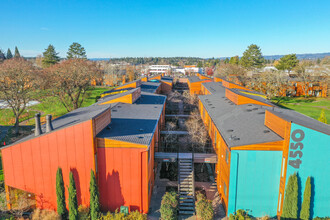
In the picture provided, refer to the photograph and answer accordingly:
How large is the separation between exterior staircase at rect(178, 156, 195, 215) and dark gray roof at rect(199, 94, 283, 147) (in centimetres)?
411

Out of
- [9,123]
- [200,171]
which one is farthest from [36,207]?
[9,123]

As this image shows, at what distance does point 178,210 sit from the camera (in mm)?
15953

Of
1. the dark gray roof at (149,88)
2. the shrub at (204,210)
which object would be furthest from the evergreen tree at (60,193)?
the dark gray roof at (149,88)

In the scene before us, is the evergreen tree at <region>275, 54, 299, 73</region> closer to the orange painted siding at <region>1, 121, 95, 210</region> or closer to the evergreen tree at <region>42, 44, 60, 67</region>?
the orange painted siding at <region>1, 121, 95, 210</region>

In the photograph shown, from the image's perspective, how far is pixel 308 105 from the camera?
1962 inches

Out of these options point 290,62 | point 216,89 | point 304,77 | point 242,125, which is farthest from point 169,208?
point 290,62

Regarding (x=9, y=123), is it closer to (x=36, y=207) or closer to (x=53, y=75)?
(x=53, y=75)

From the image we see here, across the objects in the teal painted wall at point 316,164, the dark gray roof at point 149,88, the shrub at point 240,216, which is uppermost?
the dark gray roof at point 149,88

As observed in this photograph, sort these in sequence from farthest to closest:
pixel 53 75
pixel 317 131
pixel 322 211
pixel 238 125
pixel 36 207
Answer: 1. pixel 53 75
2. pixel 238 125
3. pixel 36 207
4. pixel 322 211
5. pixel 317 131

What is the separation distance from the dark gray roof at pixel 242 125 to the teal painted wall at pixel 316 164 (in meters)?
1.49

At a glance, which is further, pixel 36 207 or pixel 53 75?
pixel 53 75

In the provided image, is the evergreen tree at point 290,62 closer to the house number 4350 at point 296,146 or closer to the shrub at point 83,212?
the house number 4350 at point 296,146

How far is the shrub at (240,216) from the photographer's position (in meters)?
13.4

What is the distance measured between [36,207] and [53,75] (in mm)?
25893
